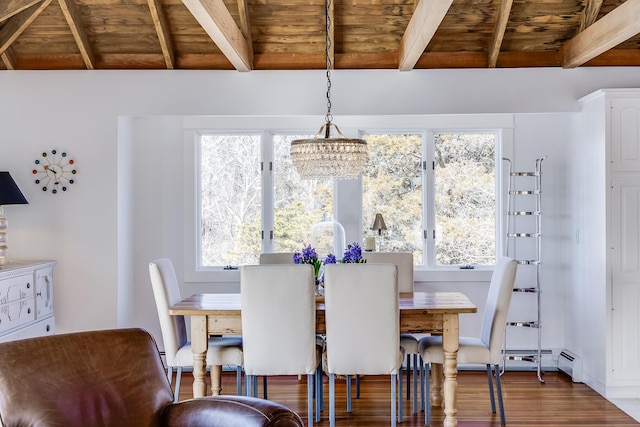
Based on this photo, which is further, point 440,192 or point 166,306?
point 440,192

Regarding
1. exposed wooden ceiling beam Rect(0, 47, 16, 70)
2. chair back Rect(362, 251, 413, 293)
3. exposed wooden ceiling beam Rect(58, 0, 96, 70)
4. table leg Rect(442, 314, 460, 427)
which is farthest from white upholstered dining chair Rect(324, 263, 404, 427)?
exposed wooden ceiling beam Rect(0, 47, 16, 70)

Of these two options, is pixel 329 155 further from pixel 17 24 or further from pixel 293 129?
pixel 17 24

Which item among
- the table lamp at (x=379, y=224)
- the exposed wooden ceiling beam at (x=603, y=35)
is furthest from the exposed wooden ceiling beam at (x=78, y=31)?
the exposed wooden ceiling beam at (x=603, y=35)

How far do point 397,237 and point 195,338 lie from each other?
2.37 m

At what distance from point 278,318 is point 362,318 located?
19.0 inches

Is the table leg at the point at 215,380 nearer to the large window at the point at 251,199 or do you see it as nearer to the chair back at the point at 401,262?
the chair back at the point at 401,262

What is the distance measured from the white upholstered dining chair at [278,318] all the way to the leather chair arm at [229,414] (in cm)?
112

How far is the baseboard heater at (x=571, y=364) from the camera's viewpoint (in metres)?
4.75

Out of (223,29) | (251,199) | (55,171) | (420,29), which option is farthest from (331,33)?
(55,171)

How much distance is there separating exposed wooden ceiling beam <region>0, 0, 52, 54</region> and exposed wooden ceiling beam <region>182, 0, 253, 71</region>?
1353mm

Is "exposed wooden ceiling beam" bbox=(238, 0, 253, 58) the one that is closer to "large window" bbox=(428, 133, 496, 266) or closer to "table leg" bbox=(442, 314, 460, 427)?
"large window" bbox=(428, 133, 496, 266)

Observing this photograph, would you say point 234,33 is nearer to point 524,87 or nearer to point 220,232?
point 220,232

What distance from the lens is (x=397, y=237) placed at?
5.37 m

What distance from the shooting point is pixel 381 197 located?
537cm
